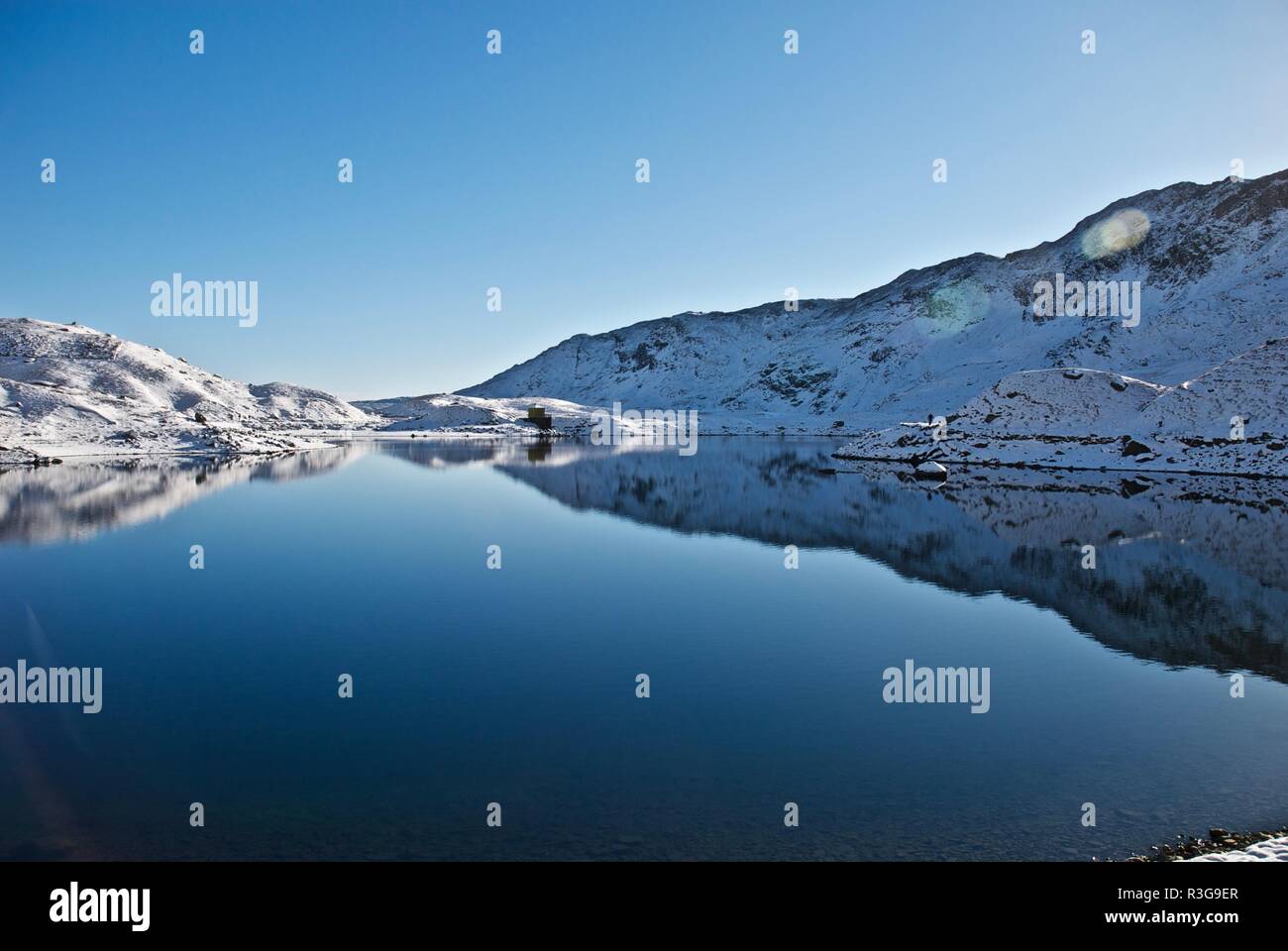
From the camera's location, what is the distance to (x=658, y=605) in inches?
962

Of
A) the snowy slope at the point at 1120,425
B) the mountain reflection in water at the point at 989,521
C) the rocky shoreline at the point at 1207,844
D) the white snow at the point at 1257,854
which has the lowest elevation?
the rocky shoreline at the point at 1207,844

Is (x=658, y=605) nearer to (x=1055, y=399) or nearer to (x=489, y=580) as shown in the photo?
(x=489, y=580)

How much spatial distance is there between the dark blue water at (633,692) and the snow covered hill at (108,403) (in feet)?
232

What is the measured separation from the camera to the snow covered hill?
332 feet

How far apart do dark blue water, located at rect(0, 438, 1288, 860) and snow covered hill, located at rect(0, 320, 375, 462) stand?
232ft

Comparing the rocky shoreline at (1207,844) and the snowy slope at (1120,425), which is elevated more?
the snowy slope at (1120,425)

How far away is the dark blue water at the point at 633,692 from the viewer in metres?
10.9

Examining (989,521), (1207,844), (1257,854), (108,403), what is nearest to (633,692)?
(1207,844)

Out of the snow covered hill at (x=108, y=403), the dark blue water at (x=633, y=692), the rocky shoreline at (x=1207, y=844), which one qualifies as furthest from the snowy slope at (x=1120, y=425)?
the snow covered hill at (x=108, y=403)

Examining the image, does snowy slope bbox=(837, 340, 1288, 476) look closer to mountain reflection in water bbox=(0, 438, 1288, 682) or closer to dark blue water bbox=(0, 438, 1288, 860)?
mountain reflection in water bbox=(0, 438, 1288, 682)

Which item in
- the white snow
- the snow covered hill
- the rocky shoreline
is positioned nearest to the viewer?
the white snow

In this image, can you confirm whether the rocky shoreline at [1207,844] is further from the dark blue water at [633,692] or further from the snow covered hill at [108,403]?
the snow covered hill at [108,403]

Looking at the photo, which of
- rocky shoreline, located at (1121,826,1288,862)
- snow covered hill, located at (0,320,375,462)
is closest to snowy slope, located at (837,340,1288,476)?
rocky shoreline, located at (1121,826,1288,862)

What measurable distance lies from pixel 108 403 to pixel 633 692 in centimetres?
13034
